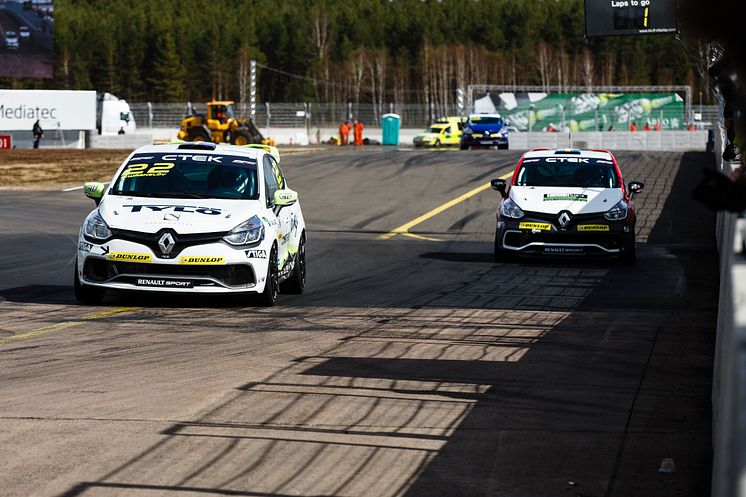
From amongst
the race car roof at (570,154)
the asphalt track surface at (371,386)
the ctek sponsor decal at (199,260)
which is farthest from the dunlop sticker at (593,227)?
the ctek sponsor decal at (199,260)

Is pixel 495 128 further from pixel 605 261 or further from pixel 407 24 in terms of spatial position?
pixel 407 24

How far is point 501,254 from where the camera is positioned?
59.1 ft

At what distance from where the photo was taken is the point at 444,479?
571 cm

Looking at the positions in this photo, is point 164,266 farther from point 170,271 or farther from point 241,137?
point 241,137

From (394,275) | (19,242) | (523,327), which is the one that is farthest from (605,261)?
(19,242)

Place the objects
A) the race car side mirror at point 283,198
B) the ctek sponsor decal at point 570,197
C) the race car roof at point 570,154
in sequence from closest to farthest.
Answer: the race car side mirror at point 283,198 < the ctek sponsor decal at point 570,197 < the race car roof at point 570,154

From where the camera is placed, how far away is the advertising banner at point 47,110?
55.6m

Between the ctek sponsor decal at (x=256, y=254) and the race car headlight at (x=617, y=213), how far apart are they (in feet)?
22.4

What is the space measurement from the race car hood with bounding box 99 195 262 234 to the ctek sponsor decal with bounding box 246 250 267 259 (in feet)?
0.96

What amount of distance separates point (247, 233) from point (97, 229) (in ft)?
4.60

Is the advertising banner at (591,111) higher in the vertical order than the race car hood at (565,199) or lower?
higher

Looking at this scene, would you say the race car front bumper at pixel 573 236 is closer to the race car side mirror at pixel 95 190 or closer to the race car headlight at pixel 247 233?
the race car headlight at pixel 247 233

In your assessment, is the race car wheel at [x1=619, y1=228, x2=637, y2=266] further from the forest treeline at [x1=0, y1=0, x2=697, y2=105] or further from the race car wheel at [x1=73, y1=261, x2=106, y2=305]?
the forest treeline at [x1=0, y1=0, x2=697, y2=105]

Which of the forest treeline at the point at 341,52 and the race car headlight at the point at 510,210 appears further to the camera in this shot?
the forest treeline at the point at 341,52
